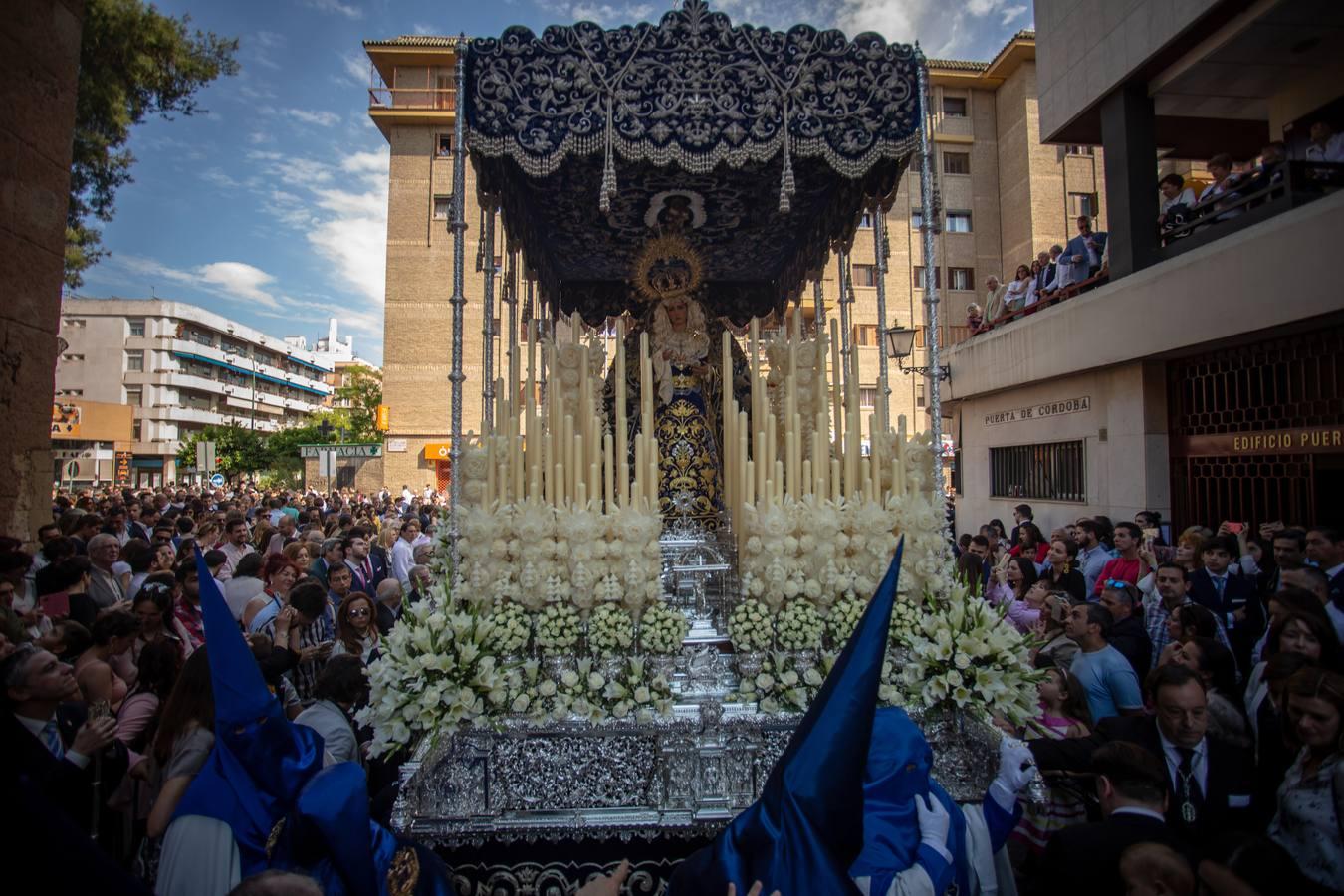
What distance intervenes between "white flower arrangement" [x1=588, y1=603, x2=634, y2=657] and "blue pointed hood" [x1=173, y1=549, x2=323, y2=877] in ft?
5.50

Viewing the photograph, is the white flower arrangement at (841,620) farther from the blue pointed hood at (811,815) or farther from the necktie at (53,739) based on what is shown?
the necktie at (53,739)

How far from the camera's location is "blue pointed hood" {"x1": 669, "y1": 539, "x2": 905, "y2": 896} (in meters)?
1.74

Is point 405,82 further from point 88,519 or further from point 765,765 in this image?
point 765,765

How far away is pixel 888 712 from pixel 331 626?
391cm

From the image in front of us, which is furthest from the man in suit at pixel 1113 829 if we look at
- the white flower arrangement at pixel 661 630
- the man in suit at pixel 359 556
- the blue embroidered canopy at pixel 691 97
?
the man in suit at pixel 359 556

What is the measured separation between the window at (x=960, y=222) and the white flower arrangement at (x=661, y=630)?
1022 inches

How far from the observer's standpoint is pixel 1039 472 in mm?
11734

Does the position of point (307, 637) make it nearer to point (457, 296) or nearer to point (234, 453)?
point (457, 296)

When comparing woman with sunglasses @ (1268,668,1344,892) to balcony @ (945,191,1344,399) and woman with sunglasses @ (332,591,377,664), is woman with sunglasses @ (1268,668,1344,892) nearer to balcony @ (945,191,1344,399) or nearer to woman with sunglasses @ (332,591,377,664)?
woman with sunglasses @ (332,591,377,664)

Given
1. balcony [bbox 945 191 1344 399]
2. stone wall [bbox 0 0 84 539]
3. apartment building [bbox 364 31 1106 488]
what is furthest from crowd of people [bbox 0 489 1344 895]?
apartment building [bbox 364 31 1106 488]

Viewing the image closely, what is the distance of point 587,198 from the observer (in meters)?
5.60

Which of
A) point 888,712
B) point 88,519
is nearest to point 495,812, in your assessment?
point 888,712

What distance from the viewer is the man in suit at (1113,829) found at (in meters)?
2.17

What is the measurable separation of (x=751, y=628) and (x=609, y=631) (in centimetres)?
72
